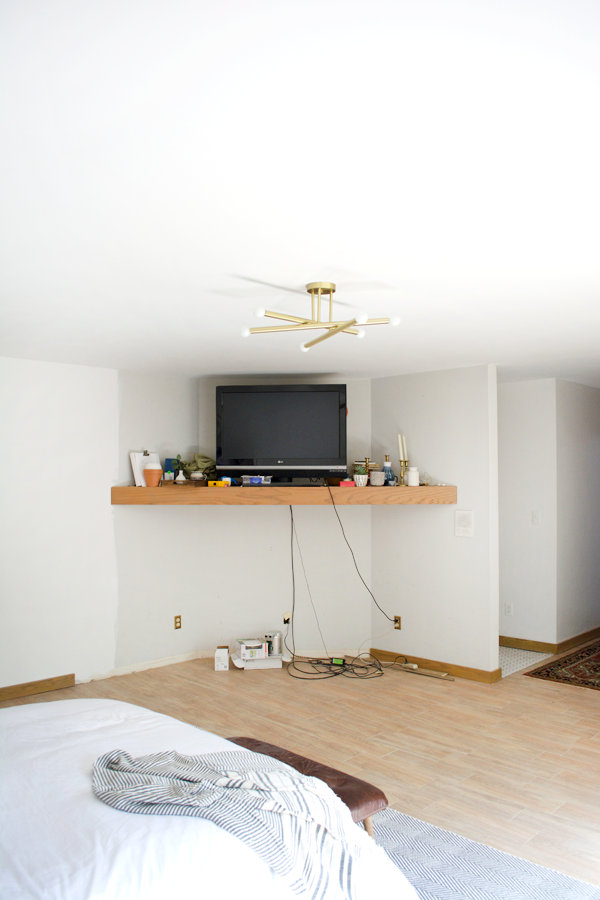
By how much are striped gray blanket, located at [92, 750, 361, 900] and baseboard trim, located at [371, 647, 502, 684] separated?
10.3ft

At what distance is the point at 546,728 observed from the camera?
375 centimetres

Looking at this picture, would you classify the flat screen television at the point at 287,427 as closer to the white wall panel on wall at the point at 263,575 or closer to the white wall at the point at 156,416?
the white wall at the point at 156,416

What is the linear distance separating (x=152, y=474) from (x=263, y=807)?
3.48 m

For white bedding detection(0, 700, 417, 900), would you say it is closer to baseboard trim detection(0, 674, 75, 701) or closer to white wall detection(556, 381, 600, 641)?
baseboard trim detection(0, 674, 75, 701)

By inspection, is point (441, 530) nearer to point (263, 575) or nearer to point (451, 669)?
point (451, 669)

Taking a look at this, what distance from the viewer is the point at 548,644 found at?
17.6 feet

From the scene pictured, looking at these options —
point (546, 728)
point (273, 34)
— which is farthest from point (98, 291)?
point (546, 728)

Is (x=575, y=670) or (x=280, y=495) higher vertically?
(x=280, y=495)

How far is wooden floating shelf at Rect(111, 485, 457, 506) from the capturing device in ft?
15.6

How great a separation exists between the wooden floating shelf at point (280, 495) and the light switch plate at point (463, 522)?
0.45 ft

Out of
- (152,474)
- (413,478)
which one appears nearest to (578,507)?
(413,478)

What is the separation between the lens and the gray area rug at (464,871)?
7.39 ft

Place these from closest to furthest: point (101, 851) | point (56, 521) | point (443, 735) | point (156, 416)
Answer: point (101, 851), point (443, 735), point (56, 521), point (156, 416)

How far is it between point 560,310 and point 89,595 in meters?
3.66
